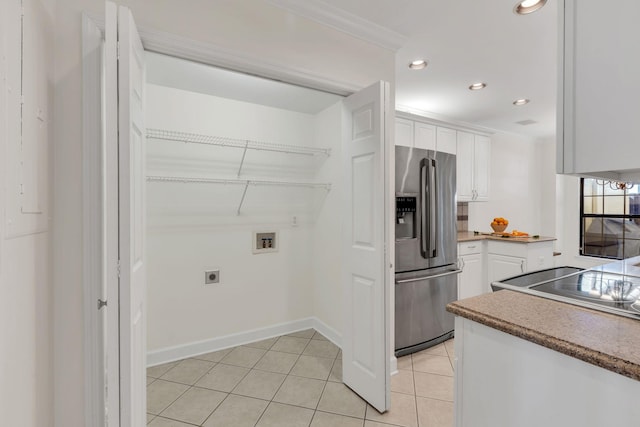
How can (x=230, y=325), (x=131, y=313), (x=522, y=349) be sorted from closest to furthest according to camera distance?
1. (x=522, y=349)
2. (x=131, y=313)
3. (x=230, y=325)

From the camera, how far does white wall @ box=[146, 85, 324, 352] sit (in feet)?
8.02

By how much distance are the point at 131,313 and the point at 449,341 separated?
279 centimetres

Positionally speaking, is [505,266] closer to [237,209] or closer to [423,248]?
[423,248]

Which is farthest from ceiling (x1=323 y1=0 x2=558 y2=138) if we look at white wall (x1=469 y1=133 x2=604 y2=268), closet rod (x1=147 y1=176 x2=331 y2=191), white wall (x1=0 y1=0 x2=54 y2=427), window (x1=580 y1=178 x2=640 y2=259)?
window (x1=580 y1=178 x2=640 y2=259)

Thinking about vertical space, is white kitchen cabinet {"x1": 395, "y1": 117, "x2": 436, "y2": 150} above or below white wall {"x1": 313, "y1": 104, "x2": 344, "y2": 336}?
above

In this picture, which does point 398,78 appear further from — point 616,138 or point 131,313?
point 131,313

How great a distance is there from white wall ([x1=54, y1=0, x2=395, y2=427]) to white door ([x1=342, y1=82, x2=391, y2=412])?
2.10 ft

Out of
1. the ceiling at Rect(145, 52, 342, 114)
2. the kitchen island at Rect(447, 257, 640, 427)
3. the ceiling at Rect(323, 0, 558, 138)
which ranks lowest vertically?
the kitchen island at Rect(447, 257, 640, 427)

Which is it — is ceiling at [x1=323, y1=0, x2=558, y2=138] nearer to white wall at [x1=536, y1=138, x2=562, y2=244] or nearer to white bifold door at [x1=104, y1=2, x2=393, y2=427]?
white bifold door at [x1=104, y1=2, x2=393, y2=427]

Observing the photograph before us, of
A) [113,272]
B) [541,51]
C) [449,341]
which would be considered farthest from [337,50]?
[449,341]

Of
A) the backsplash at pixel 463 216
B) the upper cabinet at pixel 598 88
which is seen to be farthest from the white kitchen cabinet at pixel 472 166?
the upper cabinet at pixel 598 88

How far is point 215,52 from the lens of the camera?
1.50 metres

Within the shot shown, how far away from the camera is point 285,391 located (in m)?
2.04

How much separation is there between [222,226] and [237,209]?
21cm
